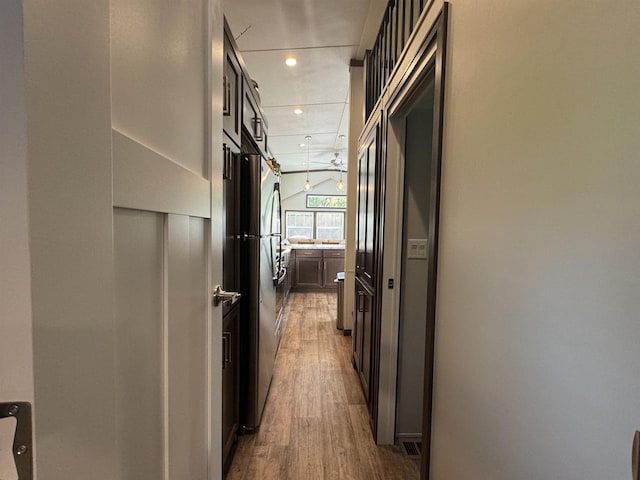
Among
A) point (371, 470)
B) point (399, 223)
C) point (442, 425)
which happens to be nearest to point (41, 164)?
point (442, 425)

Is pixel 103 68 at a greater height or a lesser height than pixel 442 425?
greater

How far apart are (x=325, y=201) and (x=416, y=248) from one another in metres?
7.04

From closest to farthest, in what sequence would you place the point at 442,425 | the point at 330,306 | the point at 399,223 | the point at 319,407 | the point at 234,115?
the point at 442,425, the point at 234,115, the point at 399,223, the point at 319,407, the point at 330,306

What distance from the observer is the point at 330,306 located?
220 inches

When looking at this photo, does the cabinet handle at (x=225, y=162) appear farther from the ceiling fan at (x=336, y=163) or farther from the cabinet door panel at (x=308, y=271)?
the ceiling fan at (x=336, y=163)

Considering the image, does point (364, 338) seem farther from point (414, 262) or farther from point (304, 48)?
point (304, 48)

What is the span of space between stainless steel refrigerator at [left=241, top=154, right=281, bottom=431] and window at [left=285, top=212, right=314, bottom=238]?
A: 665 centimetres

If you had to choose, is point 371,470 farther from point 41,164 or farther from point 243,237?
point 41,164

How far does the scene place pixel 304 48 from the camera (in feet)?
9.73

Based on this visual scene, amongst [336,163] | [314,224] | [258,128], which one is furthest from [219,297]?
[314,224]

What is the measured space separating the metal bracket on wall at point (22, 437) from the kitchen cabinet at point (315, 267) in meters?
6.47

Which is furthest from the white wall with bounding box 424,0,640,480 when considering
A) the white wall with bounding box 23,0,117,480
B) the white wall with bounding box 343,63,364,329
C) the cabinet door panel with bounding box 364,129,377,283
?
the white wall with bounding box 343,63,364,329

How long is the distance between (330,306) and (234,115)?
441cm

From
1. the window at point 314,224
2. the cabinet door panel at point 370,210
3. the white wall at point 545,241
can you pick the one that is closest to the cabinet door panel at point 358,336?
the cabinet door panel at point 370,210
